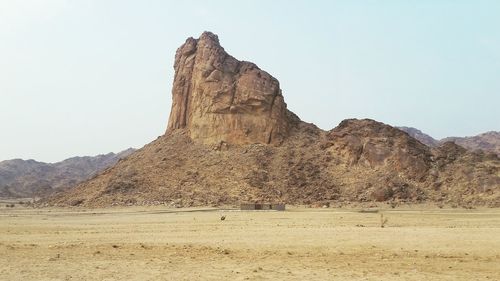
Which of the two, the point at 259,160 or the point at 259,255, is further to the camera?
the point at 259,160

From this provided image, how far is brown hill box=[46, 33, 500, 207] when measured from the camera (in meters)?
61.2

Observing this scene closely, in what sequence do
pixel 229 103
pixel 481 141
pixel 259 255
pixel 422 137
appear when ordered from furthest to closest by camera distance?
pixel 422 137 < pixel 481 141 < pixel 229 103 < pixel 259 255

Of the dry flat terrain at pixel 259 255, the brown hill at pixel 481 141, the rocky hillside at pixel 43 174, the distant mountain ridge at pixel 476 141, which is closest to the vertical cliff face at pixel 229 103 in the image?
the dry flat terrain at pixel 259 255

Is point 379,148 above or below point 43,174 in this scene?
below

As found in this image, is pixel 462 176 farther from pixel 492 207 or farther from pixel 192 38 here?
pixel 192 38

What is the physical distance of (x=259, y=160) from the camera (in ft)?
226

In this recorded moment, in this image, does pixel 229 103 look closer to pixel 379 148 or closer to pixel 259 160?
→ pixel 259 160

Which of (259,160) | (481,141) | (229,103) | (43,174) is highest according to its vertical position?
(481,141)

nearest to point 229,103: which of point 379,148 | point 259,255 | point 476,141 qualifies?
point 379,148

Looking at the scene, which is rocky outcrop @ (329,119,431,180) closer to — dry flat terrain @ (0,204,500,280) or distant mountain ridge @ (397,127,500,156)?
dry flat terrain @ (0,204,500,280)

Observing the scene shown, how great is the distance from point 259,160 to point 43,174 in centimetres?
12072

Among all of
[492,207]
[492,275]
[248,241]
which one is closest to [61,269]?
[248,241]

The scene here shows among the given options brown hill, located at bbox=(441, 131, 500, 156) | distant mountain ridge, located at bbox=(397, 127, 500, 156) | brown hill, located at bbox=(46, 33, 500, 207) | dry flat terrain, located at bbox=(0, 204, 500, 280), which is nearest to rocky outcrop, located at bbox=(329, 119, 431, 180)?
brown hill, located at bbox=(46, 33, 500, 207)

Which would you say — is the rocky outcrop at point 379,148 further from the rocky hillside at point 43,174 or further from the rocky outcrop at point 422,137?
the rocky outcrop at point 422,137
